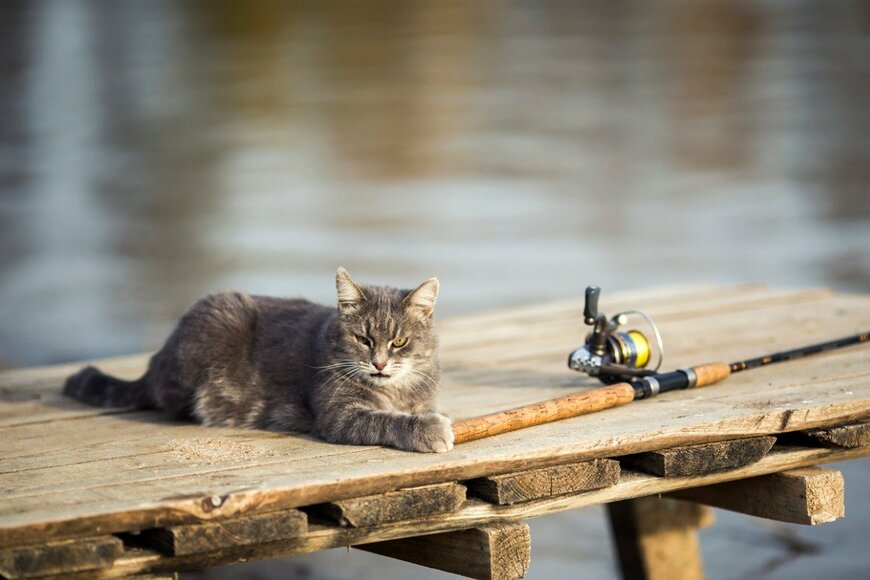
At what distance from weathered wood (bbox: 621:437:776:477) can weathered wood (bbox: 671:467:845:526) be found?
0.21 meters

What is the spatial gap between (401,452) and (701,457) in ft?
2.88

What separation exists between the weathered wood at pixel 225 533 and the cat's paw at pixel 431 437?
425mm

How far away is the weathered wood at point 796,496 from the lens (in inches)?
152

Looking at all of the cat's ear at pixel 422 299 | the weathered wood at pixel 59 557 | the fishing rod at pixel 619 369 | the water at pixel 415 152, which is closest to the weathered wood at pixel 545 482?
the fishing rod at pixel 619 369

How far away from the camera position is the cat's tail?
4.23 meters

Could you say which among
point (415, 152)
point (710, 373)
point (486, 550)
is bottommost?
point (486, 550)

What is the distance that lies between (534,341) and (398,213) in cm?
563

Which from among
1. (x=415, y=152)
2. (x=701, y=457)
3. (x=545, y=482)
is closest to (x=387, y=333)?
(x=545, y=482)

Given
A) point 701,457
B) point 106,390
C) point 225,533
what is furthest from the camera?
point 106,390

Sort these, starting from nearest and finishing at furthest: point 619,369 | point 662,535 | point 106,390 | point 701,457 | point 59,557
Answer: point 59,557 → point 701,457 → point 619,369 → point 106,390 → point 662,535

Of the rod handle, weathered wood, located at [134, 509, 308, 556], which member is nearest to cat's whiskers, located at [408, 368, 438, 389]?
weathered wood, located at [134, 509, 308, 556]

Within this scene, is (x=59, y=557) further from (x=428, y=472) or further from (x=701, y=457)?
(x=701, y=457)

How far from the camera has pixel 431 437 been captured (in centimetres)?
341

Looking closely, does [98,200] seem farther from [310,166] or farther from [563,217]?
[563,217]
